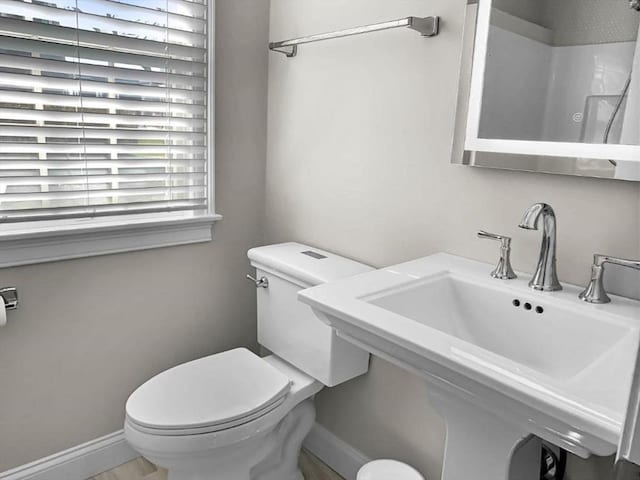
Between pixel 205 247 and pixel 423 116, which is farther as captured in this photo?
pixel 205 247

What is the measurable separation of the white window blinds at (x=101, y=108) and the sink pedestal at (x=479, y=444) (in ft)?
3.88

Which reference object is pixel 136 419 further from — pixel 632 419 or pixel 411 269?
pixel 632 419

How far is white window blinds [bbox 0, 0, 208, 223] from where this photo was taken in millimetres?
1410

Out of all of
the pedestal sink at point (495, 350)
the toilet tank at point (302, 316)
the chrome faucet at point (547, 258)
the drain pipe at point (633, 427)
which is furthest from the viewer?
the toilet tank at point (302, 316)

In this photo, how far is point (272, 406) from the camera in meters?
1.44

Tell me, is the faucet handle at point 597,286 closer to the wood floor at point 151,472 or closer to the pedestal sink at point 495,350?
the pedestal sink at point 495,350

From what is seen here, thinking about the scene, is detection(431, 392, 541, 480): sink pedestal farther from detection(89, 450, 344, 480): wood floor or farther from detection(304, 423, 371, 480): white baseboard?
detection(89, 450, 344, 480): wood floor

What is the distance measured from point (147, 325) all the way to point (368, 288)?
3.28 feet

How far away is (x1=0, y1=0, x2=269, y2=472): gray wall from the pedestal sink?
873 mm

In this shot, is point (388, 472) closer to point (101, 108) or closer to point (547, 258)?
point (547, 258)

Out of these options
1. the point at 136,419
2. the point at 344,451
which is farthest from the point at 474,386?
the point at 344,451

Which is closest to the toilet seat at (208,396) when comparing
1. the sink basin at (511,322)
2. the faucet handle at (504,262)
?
the sink basin at (511,322)

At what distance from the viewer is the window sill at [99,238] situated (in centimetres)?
144

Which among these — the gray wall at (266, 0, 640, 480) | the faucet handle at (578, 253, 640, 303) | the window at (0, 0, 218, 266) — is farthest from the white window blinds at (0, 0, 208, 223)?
the faucet handle at (578, 253, 640, 303)
